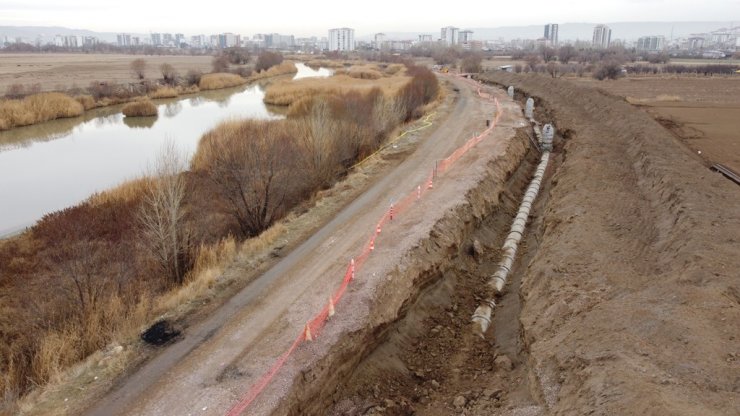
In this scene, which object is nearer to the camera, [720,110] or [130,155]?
[130,155]

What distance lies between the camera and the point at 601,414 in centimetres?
818

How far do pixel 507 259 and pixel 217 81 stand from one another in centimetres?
6458

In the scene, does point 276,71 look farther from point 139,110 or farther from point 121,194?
point 121,194

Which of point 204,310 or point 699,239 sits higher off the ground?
point 699,239

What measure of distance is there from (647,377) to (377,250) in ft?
27.8

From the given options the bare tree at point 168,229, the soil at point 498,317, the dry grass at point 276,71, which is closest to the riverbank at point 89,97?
the dry grass at point 276,71

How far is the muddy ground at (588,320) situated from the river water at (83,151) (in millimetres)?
19222

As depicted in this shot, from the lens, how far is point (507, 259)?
1784cm

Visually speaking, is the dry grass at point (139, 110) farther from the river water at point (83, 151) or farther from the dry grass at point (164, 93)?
the dry grass at point (164, 93)

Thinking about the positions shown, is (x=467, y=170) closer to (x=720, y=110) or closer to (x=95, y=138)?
(x=95, y=138)

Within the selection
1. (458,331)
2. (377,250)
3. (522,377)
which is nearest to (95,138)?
(377,250)

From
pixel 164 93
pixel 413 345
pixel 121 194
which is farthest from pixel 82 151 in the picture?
pixel 413 345

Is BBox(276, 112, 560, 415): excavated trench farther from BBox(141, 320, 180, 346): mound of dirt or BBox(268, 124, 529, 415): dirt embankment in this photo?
BBox(141, 320, 180, 346): mound of dirt

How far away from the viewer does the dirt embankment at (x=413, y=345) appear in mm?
10797
